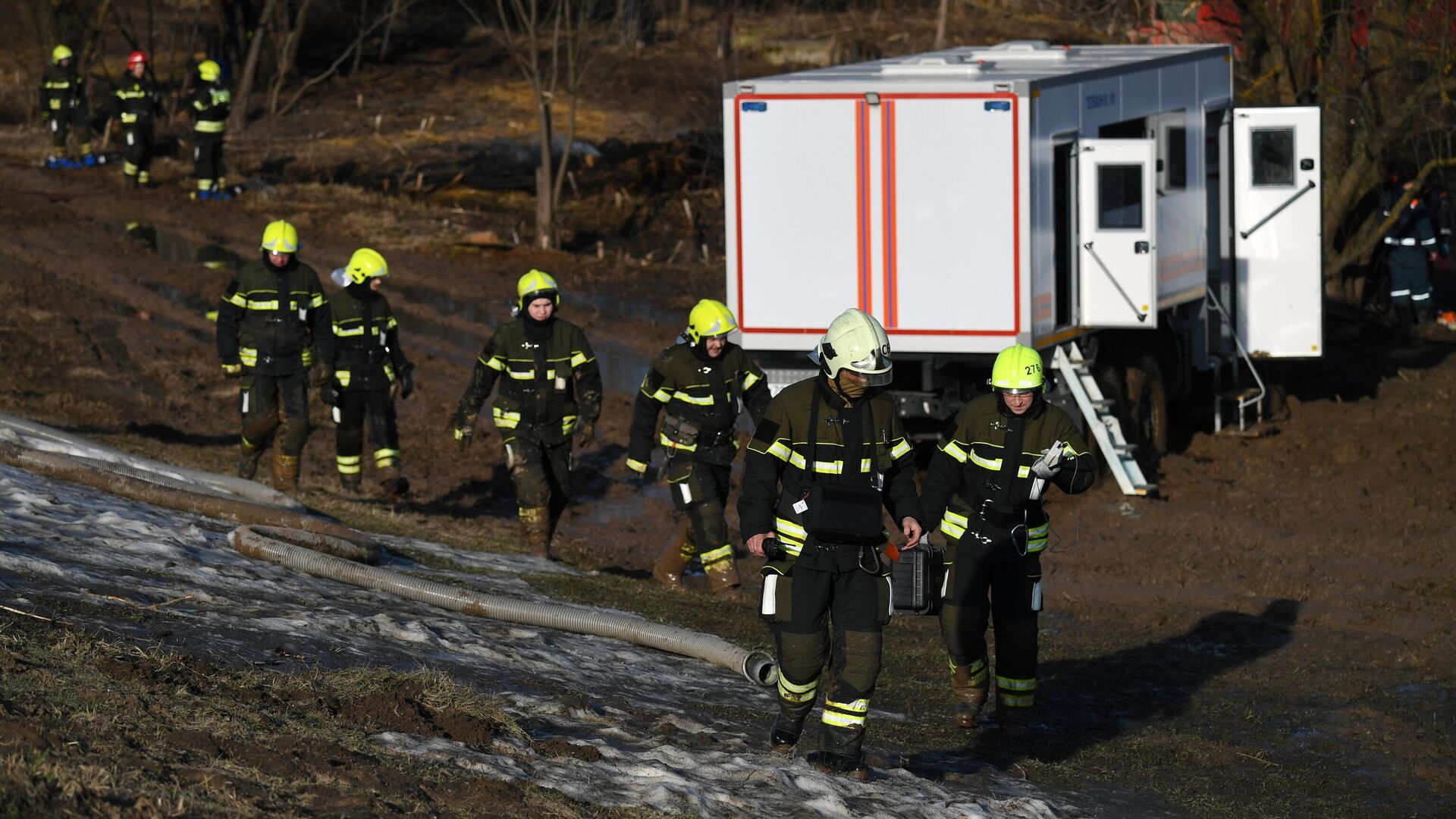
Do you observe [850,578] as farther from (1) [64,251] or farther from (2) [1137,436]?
(1) [64,251]

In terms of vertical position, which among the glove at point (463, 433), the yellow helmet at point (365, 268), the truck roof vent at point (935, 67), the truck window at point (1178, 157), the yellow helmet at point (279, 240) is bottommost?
the glove at point (463, 433)

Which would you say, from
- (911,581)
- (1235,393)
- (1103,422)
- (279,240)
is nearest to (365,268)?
(279,240)

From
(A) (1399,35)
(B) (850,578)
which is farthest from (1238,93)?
(B) (850,578)

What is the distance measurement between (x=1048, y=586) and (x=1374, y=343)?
9159mm

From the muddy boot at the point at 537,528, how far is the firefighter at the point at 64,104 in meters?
17.0

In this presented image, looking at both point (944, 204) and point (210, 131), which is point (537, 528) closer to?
point (944, 204)

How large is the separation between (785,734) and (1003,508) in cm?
147

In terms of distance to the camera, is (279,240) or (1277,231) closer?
(279,240)

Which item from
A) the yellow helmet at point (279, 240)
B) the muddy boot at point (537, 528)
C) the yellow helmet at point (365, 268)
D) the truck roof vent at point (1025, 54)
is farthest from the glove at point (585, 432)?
the truck roof vent at point (1025, 54)

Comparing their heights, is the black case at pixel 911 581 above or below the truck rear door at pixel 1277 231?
below

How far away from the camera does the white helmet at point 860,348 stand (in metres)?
6.59

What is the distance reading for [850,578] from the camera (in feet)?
22.0

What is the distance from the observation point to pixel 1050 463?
295 inches

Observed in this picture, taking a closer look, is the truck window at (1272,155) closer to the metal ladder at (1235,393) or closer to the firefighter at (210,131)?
the metal ladder at (1235,393)
